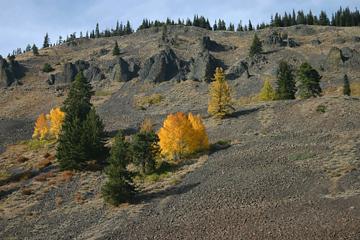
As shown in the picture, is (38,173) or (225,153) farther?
(38,173)

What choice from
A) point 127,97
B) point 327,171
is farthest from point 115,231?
point 127,97

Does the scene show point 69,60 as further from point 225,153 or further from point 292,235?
point 292,235

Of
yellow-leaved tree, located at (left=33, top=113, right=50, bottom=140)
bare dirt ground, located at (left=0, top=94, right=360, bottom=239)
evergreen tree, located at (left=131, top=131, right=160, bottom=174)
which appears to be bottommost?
bare dirt ground, located at (left=0, top=94, right=360, bottom=239)

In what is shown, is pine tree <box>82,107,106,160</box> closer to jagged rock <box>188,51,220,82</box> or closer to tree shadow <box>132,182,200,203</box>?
tree shadow <box>132,182,200,203</box>

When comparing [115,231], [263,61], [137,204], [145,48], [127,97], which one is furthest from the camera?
[145,48]

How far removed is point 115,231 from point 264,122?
3979cm

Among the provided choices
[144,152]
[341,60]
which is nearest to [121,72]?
[341,60]

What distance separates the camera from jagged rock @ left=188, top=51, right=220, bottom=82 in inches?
5197

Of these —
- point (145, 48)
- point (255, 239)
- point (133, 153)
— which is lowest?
point (255, 239)

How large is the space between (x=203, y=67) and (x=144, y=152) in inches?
3124

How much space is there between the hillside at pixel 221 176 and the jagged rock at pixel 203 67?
63 centimetres

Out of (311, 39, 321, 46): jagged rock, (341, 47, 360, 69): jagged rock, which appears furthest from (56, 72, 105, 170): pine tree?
(311, 39, 321, 46): jagged rock

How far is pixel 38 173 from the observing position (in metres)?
Result: 67.9

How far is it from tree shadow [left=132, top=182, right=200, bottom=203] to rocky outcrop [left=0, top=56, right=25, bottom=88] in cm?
11147
